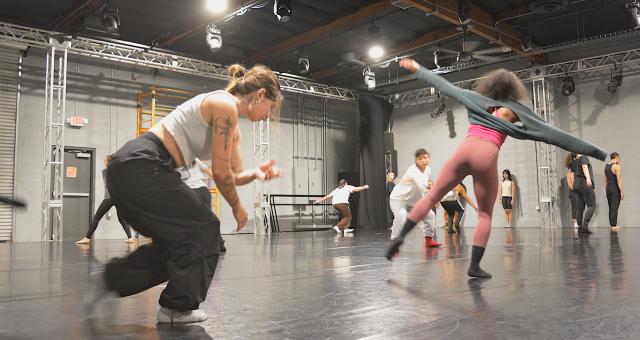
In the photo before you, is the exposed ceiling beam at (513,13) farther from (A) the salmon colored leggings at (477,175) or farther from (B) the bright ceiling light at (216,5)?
(A) the salmon colored leggings at (477,175)

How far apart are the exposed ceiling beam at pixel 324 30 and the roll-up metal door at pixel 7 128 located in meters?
5.83

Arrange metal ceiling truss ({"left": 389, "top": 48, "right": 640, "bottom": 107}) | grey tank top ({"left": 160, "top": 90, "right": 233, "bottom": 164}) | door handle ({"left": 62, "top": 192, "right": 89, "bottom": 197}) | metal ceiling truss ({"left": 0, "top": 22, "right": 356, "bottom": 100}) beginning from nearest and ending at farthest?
grey tank top ({"left": 160, "top": 90, "right": 233, "bottom": 164}) < metal ceiling truss ({"left": 0, "top": 22, "right": 356, "bottom": 100}) < door handle ({"left": 62, "top": 192, "right": 89, "bottom": 197}) < metal ceiling truss ({"left": 389, "top": 48, "right": 640, "bottom": 107})

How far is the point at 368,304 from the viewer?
2648 mm

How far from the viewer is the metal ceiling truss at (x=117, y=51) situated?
10430 mm

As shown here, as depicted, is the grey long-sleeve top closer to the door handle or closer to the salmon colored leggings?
the salmon colored leggings

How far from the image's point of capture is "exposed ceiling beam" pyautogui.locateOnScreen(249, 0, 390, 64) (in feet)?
35.7

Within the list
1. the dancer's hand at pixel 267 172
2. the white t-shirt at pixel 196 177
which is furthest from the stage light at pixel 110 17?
the dancer's hand at pixel 267 172

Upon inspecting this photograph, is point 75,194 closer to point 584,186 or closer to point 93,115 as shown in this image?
point 93,115

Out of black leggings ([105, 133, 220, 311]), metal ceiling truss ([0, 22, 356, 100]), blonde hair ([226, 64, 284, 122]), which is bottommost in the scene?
black leggings ([105, 133, 220, 311])

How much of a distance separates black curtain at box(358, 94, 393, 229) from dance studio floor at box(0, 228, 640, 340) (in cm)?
1147

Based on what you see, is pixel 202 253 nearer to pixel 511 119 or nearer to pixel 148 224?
pixel 148 224

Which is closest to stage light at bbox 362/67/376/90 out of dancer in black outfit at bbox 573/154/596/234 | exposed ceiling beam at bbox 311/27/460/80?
exposed ceiling beam at bbox 311/27/460/80

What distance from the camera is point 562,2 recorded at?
9547mm

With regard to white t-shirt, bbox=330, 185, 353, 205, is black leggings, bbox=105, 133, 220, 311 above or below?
below
